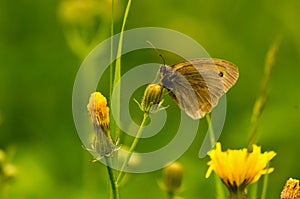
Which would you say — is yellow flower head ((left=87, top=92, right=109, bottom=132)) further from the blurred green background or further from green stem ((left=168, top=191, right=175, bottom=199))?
the blurred green background

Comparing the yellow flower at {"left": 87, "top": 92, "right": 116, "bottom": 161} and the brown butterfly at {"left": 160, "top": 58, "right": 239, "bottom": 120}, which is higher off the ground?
the brown butterfly at {"left": 160, "top": 58, "right": 239, "bottom": 120}

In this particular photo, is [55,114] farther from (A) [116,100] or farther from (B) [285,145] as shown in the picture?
(A) [116,100]

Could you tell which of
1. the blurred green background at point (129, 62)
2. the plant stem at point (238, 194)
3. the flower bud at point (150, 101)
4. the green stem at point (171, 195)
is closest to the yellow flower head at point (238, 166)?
the plant stem at point (238, 194)

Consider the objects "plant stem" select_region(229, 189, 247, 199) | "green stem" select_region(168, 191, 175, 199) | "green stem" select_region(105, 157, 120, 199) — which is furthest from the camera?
"green stem" select_region(168, 191, 175, 199)

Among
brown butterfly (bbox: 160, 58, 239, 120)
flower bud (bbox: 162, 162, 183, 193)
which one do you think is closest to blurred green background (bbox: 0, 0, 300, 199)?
flower bud (bbox: 162, 162, 183, 193)

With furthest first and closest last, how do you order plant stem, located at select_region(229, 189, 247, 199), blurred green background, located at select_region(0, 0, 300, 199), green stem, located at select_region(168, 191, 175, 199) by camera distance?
blurred green background, located at select_region(0, 0, 300, 199) < green stem, located at select_region(168, 191, 175, 199) < plant stem, located at select_region(229, 189, 247, 199)

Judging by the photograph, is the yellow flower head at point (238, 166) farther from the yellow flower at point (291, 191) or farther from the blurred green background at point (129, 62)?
the blurred green background at point (129, 62)
